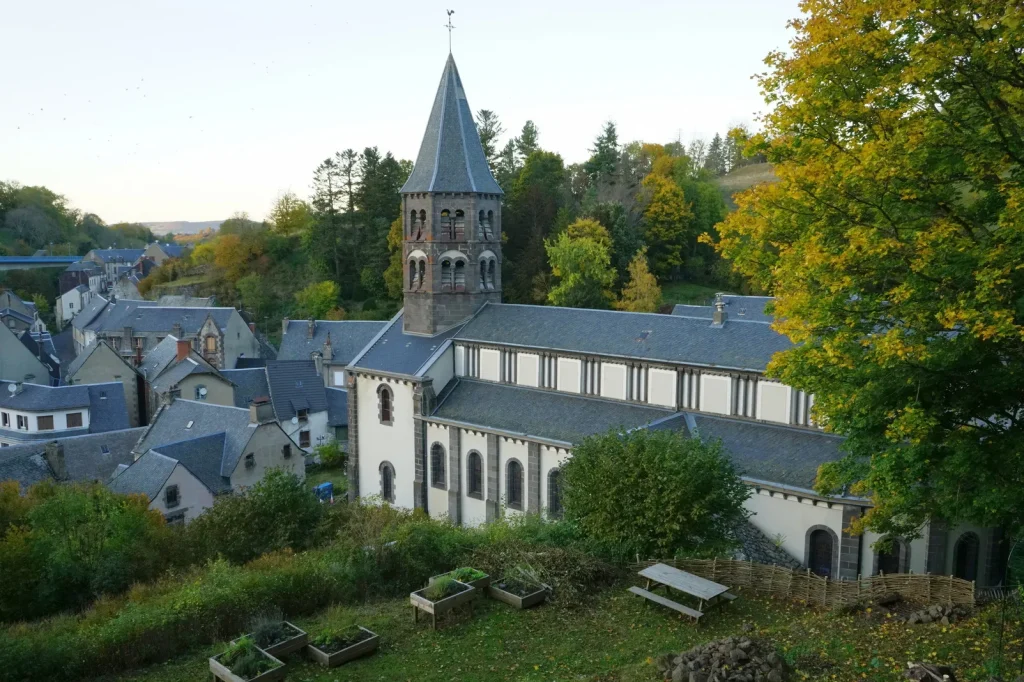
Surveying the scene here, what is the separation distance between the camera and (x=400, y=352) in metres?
38.4

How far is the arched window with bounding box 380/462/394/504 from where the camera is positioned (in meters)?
37.9

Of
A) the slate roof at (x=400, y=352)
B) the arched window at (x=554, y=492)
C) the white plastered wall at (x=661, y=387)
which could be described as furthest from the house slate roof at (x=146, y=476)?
the white plastered wall at (x=661, y=387)

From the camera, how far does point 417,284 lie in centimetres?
3906

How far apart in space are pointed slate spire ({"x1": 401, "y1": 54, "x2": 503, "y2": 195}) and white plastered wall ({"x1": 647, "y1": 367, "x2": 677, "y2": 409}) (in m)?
13.2

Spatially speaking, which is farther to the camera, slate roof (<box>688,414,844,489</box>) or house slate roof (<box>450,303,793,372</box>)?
house slate roof (<box>450,303,793,372</box>)

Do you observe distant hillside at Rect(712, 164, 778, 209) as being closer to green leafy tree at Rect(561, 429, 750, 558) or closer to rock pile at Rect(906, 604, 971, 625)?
green leafy tree at Rect(561, 429, 750, 558)

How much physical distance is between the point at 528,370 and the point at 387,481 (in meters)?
9.26

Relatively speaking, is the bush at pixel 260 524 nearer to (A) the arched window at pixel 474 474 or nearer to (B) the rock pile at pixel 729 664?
(A) the arched window at pixel 474 474

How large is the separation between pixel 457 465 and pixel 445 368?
495cm

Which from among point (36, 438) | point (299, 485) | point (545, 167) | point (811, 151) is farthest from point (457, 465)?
point (545, 167)

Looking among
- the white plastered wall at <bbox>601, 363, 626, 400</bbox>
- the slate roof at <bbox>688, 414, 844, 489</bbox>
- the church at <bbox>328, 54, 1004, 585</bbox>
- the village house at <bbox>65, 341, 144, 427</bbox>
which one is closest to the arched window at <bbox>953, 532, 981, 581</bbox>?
the church at <bbox>328, 54, 1004, 585</bbox>

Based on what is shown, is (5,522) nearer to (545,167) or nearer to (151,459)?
(151,459)

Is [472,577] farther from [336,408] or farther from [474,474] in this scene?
[336,408]

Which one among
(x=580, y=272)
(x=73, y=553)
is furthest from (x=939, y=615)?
(x=580, y=272)
